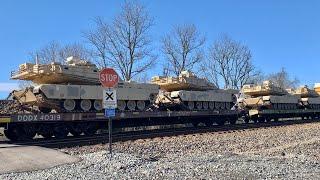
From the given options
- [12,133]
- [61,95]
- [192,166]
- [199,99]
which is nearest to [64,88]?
[61,95]

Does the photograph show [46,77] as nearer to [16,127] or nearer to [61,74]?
[61,74]

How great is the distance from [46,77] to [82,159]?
909 cm

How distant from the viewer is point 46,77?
2062cm

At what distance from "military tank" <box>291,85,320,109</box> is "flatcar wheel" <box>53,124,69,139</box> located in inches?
1088

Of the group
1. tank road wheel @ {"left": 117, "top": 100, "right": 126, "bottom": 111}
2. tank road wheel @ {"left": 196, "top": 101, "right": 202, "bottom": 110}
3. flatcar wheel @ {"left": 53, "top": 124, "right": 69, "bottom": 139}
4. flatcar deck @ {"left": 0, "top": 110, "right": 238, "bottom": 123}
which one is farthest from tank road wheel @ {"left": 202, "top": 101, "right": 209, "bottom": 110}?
flatcar wheel @ {"left": 53, "top": 124, "right": 69, "bottom": 139}

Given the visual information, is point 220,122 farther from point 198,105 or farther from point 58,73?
point 58,73

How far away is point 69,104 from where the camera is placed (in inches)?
802

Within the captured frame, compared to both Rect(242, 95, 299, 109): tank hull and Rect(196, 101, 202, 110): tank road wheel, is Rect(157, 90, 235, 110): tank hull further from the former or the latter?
Rect(242, 95, 299, 109): tank hull

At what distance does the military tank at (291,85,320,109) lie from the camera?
42.0 m

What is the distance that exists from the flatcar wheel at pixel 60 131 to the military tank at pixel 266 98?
60.9 feet

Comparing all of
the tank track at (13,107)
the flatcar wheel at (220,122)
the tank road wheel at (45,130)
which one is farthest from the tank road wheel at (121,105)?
the flatcar wheel at (220,122)

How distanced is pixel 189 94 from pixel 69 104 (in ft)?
30.8

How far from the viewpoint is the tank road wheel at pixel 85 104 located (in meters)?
20.9

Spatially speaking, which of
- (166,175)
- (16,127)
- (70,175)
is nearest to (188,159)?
(166,175)
